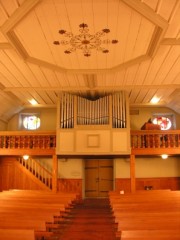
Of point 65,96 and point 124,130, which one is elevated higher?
point 65,96

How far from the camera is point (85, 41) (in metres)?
6.18

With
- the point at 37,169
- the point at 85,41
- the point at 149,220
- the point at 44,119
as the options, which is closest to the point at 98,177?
the point at 37,169

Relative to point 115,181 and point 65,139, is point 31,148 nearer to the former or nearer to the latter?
point 65,139

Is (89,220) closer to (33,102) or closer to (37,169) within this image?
(37,169)

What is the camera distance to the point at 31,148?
1056 cm

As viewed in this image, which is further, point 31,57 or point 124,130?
point 124,130

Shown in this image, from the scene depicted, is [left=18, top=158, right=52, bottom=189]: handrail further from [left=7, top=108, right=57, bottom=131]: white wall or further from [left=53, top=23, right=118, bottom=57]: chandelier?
[left=53, top=23, right=118, bottom=57]: chandelier

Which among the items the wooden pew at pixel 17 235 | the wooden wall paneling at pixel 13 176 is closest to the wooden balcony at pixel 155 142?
the wooden wall paneling at pixel 13 176

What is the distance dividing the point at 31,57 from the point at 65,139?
3.79 m

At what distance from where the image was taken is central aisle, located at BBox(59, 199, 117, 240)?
6391mm

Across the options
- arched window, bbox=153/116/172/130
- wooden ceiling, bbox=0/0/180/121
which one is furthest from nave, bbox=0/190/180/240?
arched window, bbox=153/116/172/130

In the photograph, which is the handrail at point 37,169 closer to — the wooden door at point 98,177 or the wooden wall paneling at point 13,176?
the wooden wall paneling at point 13,176

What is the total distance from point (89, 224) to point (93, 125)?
352 centimetres

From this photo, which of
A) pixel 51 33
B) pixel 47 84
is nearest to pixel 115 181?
pixel 47 84
